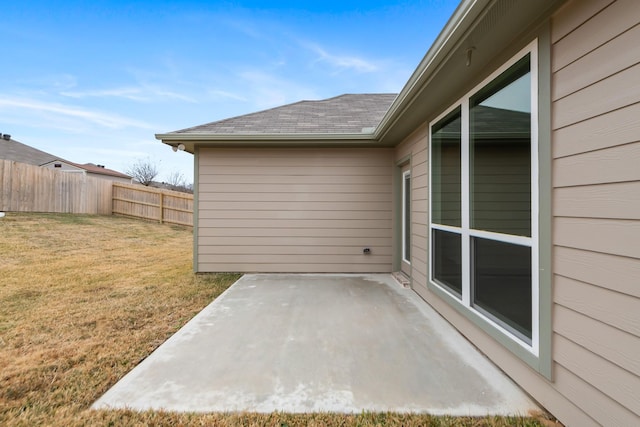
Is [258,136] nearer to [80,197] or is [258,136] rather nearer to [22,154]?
[80,197]

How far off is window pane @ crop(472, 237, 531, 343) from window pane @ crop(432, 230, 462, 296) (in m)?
0.21

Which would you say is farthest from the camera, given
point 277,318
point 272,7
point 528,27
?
point 272,7

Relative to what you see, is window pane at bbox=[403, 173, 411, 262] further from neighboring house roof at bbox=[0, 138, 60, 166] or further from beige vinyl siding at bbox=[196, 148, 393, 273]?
neighboring house roof at bbox=[0, 138, 60, 166]

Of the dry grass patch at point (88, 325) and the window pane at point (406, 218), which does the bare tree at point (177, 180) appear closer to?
the dry grass patch at point (88, 325)

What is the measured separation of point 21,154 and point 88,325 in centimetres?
2181

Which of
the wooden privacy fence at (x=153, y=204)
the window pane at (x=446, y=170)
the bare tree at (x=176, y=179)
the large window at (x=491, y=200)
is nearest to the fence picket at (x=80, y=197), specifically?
the wooden privacy fence at (x=153, y=204)

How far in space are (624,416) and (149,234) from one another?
10.6 metres

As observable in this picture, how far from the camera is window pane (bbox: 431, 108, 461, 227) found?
2.87 meters

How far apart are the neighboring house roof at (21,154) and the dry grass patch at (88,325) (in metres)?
14.0

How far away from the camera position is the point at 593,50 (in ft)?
4.75

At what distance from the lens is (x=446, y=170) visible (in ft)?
10.4

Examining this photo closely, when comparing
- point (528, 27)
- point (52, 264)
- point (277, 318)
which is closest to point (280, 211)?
point (277, 318)

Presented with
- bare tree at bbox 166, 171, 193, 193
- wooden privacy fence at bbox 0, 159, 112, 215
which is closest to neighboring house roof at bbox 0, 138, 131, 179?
wooden privacy fence at bbox 0, 159, 112, 215

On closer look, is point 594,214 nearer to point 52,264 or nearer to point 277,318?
point 277,318
